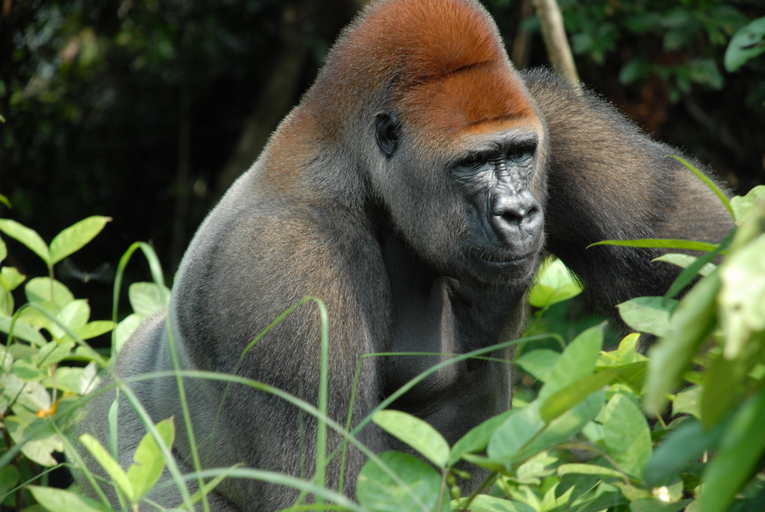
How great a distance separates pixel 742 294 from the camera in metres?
0.63

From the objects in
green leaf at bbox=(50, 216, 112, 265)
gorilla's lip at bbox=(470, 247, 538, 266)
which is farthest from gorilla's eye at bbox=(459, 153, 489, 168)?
green leaf at bbox=(50, 216, 112, 265)

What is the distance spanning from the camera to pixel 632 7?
4.09 meters

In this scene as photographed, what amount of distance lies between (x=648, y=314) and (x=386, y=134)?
3.70 feet

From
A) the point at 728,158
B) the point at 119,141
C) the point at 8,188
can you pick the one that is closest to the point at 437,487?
the point at 728,158

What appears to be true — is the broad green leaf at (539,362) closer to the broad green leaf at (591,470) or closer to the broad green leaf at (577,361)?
the broad green leaf at (591,470)

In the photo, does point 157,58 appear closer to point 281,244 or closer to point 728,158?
point 728,158

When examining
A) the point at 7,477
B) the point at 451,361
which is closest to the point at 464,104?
the point at 451,361

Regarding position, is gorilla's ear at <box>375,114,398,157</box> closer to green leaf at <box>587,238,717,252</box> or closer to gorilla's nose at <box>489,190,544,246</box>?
gorilla's nose at <box>489,190,544,246</box>

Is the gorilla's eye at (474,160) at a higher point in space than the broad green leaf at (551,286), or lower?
higher

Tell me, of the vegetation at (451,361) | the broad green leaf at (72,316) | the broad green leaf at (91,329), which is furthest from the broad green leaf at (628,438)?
the broad green leaf at (72,316)

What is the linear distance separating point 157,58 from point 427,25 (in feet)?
17.3

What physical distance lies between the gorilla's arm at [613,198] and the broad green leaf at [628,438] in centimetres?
128

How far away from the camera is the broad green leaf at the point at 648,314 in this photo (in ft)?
4.01

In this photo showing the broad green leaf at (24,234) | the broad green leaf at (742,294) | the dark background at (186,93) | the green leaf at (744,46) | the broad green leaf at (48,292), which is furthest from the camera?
the dark background at (186,93)
